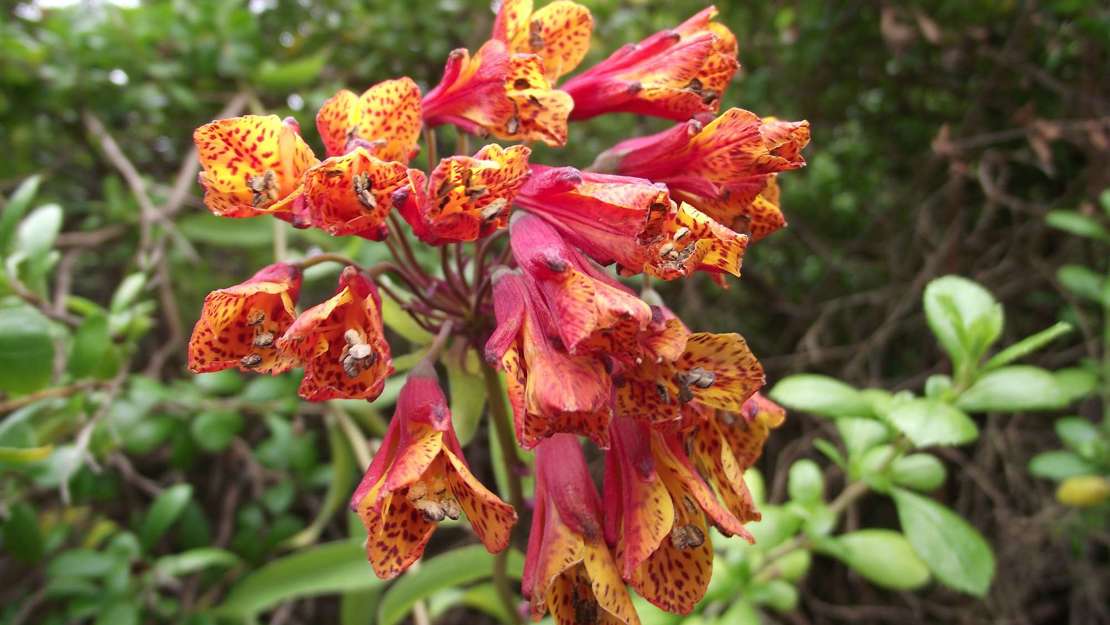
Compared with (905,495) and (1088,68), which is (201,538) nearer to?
(905,495)

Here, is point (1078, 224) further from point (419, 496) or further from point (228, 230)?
point (228, 230)

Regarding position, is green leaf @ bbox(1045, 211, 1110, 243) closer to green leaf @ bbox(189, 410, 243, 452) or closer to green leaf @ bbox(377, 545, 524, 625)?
green leaf @ bbox(377, 545, 524, 625)

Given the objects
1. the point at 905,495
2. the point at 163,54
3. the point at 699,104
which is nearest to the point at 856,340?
→ the point at 905,495

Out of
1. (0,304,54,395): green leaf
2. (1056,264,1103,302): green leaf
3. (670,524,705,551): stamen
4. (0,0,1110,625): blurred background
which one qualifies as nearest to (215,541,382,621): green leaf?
(0,0,1110,625): blurred background

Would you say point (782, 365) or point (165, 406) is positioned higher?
point (165, 406)

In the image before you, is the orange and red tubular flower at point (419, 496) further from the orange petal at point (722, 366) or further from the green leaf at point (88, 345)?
the green leaf at point (88, 345)

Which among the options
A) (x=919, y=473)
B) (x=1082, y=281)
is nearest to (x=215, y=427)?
(x=919, y=473)
